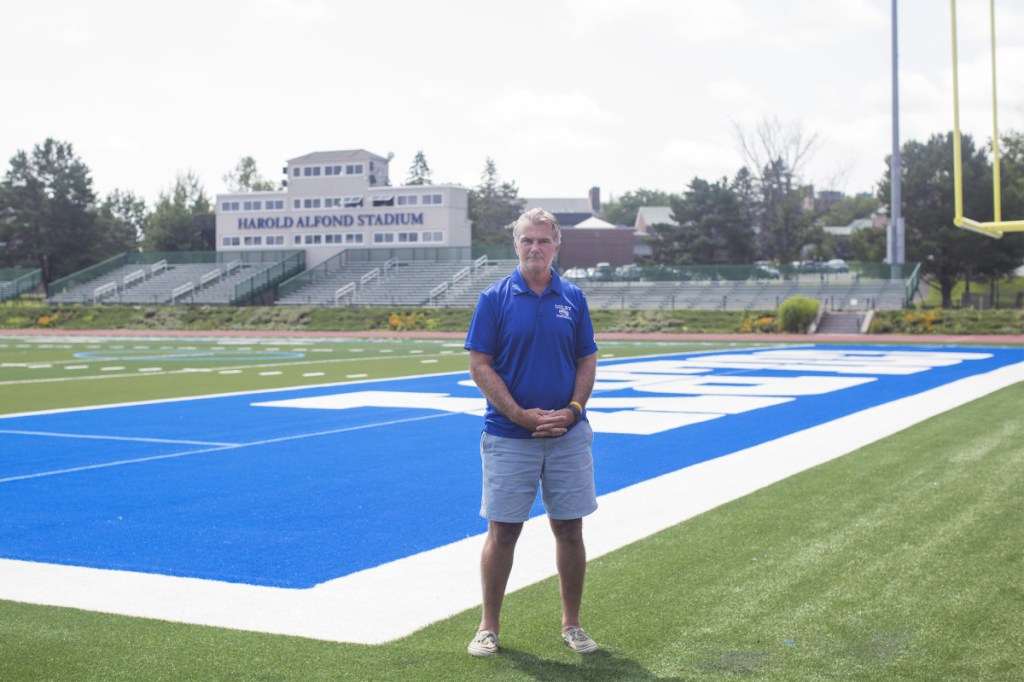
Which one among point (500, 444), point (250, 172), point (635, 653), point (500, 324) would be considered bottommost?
point (635, 653)

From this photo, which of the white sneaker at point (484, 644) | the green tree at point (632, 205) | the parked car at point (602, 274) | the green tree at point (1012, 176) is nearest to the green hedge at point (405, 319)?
the parked car at point (602, 274)

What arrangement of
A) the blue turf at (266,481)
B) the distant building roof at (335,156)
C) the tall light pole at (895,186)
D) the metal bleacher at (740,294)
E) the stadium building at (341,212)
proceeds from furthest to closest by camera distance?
the distant building roof at (335,156) < the stadium building at (341,212) < the metal bleacher at (740,294) < the tall light pole at (895,186) < the blue turf at (266,481)

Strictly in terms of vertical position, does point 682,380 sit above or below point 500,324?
below

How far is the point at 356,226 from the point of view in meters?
59.3

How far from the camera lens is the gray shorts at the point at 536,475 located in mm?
4848

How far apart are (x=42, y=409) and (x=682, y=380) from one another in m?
10.4

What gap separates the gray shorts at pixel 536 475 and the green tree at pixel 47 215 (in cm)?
8160

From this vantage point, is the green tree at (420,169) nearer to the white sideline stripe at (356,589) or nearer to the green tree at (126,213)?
the green tree at (126,213)

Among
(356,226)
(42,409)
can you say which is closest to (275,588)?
(42,409)

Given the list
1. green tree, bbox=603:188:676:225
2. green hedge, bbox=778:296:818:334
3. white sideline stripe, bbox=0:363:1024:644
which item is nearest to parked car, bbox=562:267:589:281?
green hedge, bbox=778:296:818:334

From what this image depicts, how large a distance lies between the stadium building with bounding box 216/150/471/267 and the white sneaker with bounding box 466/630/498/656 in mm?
53175

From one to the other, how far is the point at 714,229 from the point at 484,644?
73451mm

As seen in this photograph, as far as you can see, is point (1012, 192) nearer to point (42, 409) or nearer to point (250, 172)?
point (42, 409)

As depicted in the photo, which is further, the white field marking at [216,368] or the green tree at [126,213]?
the green tree at [126,213]
